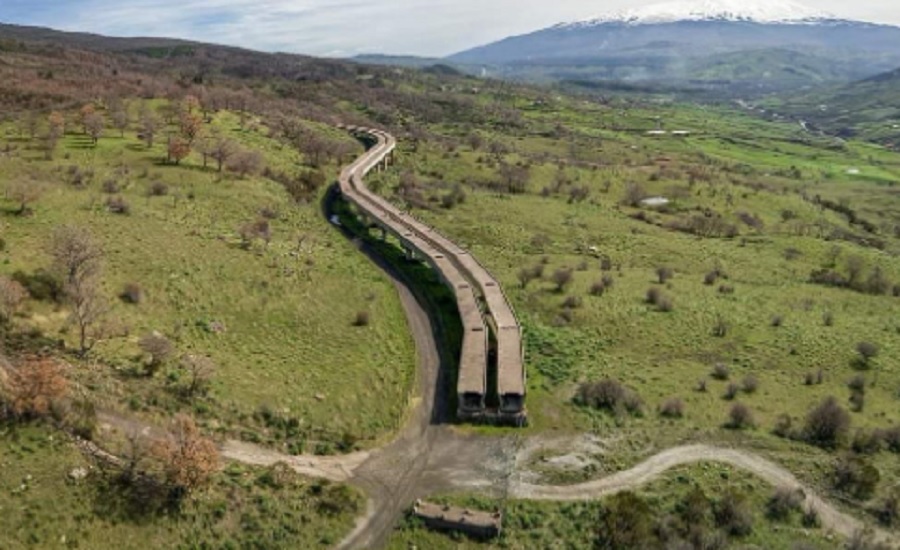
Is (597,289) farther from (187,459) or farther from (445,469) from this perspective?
(187,459)

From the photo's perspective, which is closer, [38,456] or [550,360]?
[38,456]

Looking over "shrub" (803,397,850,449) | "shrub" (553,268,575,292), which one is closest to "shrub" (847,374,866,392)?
"shrub" (803,397,850,449)

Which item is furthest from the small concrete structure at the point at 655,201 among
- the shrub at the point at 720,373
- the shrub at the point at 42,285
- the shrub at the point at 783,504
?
the shrub at the point at 42,285

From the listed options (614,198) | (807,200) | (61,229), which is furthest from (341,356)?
(807,200)

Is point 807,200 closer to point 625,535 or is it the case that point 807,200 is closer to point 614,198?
point 614,198

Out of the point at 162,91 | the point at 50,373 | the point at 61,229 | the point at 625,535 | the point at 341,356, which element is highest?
the point at 162,91

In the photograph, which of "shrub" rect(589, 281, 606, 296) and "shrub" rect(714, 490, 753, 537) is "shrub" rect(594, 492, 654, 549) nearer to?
"shrub" rect(714, 490, 753, 537)

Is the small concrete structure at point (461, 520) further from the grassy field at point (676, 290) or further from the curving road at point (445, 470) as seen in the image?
the grassy field at point (676, 290)
